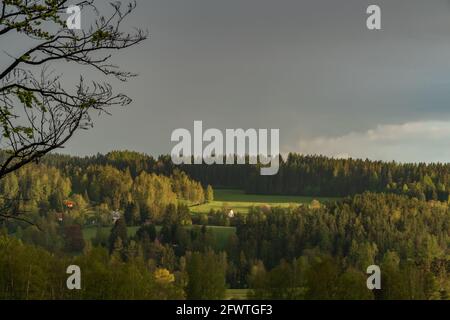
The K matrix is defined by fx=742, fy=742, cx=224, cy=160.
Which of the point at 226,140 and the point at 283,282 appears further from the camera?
the point at 226,140

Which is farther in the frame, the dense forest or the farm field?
the farm field

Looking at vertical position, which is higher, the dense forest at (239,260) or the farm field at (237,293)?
the dense forest at (239,260)

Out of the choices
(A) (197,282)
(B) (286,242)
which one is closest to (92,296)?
(A) (197,282)

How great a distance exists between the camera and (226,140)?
168 m

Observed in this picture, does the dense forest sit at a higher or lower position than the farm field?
higher

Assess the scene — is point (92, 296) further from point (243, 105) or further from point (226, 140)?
point (243, 105)

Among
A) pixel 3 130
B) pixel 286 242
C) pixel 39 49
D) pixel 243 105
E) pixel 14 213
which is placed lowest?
pixel 286 242

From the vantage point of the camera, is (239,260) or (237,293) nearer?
(237,293)

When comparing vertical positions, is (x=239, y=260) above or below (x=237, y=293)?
above

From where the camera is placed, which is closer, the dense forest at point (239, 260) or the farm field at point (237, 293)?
the dense forest at point (239, 260)
